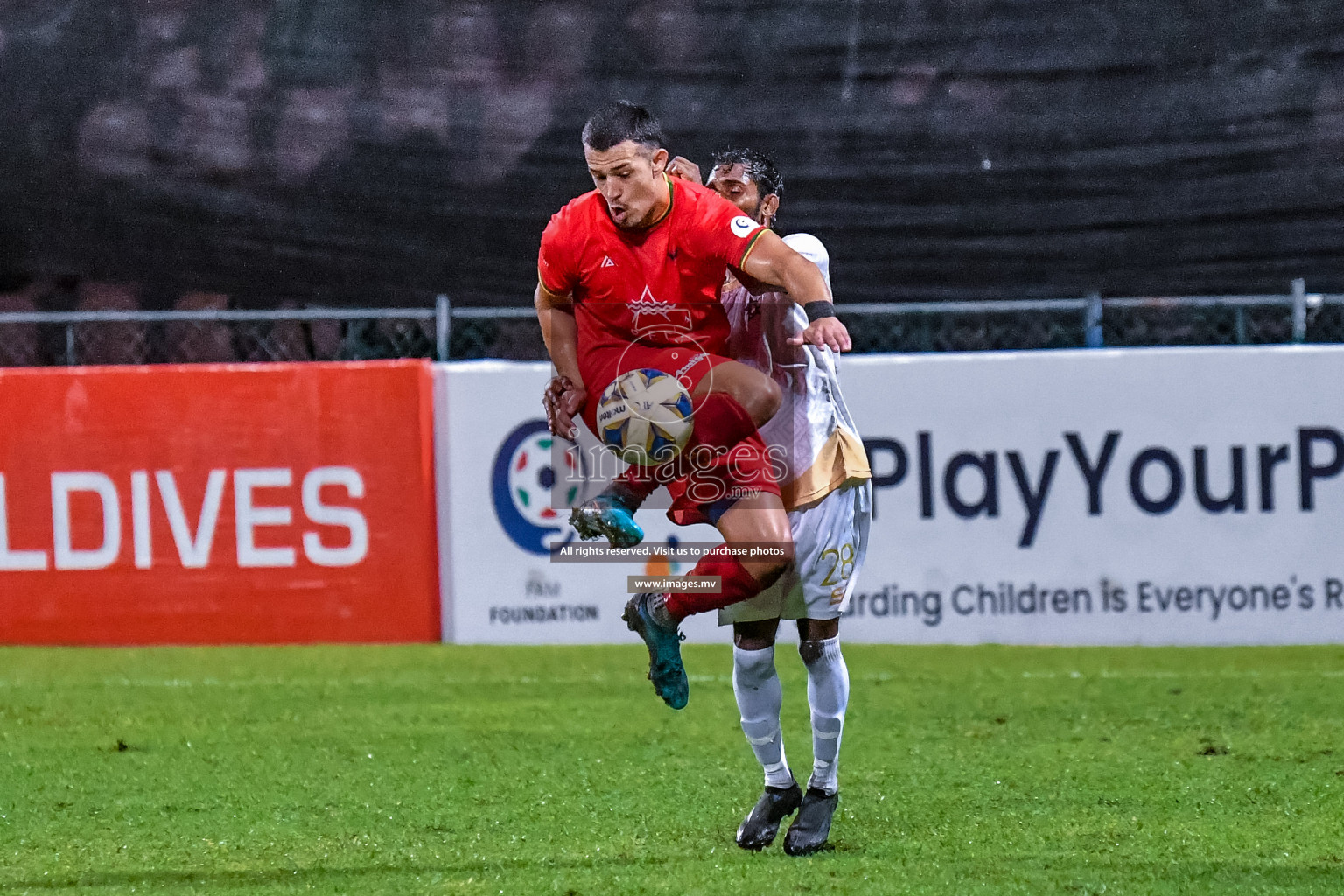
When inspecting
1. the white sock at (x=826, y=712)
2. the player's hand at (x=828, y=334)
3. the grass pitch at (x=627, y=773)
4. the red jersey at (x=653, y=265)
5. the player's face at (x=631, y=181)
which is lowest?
the grass pitch at (x=627, y=773)

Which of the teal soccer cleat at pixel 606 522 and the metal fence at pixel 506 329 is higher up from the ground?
the metal fence at pixel 506 329

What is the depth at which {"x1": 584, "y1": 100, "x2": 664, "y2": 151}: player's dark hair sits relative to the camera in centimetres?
396

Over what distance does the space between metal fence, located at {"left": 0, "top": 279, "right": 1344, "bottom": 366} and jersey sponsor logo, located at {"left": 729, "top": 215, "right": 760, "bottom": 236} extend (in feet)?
13.8

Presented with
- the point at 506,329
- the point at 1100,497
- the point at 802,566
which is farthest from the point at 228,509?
the point at 802,566

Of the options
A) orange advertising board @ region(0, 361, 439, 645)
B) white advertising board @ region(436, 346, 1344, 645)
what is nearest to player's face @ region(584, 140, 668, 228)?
white advertising board @ region(436, 346, 1344, 645)

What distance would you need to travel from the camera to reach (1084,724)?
20.3ft

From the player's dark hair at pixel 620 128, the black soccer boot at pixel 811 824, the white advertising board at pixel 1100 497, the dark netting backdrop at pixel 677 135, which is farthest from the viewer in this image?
the dark netting backdrop at pixel 677 135

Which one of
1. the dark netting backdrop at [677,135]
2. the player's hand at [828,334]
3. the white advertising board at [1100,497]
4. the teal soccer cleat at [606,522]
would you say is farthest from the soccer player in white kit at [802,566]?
the dark netting backdrop at [677,135]

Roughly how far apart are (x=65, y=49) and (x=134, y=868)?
6147 mm

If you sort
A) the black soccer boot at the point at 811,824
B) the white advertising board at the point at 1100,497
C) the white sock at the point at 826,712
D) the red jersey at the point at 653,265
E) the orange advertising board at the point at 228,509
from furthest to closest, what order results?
the orange advertising board at the point at 228,509, the white advertising board at the point at 1100,497, the white sock at the point at 826,712, the black soccer boot at the point at 811,824, the red jersey at the point at 653,265

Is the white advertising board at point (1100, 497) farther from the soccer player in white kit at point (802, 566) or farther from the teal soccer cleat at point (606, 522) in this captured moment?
the teal soccer cleat at point (606, 522)

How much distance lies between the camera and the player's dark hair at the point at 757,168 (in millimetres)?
4738

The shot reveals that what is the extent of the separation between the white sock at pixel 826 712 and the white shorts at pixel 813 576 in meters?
0.12

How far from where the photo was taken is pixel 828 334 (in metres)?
3.81
